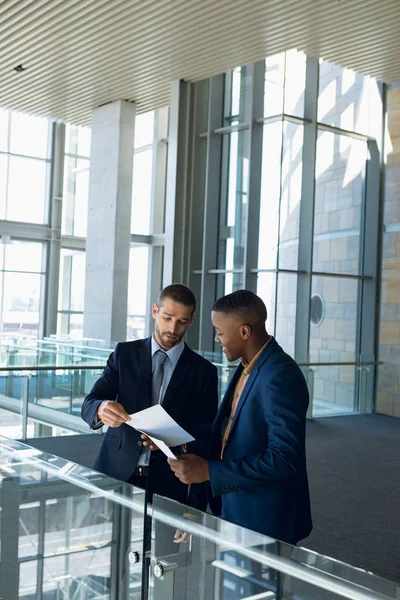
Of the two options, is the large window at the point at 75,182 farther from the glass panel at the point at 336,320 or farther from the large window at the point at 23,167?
the glass panel at the point at 336,320

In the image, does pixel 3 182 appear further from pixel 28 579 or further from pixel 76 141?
pixel 28 579

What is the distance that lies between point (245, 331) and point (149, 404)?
0.82 m

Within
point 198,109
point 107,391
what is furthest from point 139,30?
point 107,391

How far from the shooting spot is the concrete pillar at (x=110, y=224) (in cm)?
1430

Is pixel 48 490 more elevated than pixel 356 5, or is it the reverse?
pixel 356 5

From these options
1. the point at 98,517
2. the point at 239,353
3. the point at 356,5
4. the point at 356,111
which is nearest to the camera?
the point at 98,517

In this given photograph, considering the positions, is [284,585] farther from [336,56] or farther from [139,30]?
[336,56]

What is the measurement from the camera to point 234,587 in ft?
6.02

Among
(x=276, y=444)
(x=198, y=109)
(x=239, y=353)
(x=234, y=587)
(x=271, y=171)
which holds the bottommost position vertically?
(x=234, y=587)

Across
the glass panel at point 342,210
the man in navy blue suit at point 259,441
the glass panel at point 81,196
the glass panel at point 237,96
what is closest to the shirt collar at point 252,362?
the man in navy blue suit at point 259,441

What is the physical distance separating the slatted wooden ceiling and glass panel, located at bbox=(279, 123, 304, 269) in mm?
1552

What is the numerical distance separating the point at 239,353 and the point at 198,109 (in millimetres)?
11829

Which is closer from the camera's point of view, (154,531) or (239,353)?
(154,531)

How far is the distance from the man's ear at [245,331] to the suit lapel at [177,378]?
26.5 inches
